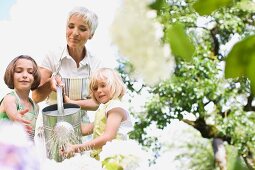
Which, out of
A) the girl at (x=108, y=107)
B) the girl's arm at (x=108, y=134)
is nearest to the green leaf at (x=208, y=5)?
the girl's arm at (x=108, y=134)

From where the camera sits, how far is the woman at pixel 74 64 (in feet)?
4.86

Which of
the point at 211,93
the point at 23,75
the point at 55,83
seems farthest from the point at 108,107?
the point at 211,93

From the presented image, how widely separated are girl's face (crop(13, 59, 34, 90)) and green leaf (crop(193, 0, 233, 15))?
1230 millimetres

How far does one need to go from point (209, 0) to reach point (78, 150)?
3.25 ft

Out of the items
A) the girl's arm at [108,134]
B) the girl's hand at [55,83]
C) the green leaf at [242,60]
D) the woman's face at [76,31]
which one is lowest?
the girl's arm at [108,134]

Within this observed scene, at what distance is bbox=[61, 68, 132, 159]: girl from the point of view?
4.64 feet

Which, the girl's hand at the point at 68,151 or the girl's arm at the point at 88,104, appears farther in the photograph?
the girl's arm at the point at 88,104

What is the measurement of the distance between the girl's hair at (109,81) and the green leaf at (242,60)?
1189 millimetres

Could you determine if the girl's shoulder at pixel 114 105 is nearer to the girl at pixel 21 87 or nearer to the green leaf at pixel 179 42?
the girl at pixel 21 87

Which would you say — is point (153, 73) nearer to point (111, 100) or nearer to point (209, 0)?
point (209, 0)

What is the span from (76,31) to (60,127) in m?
0.30

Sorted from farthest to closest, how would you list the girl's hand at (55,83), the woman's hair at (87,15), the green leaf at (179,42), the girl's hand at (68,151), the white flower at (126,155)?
the woman's hair at (87,15)
the girl's hand at (55,83)
the girl's hand at (68,151)
the white flower at (126,155)
the green leaf at (179,42)

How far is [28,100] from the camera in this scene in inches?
60.7

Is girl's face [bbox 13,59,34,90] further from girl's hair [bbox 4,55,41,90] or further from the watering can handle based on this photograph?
the watering can handle
